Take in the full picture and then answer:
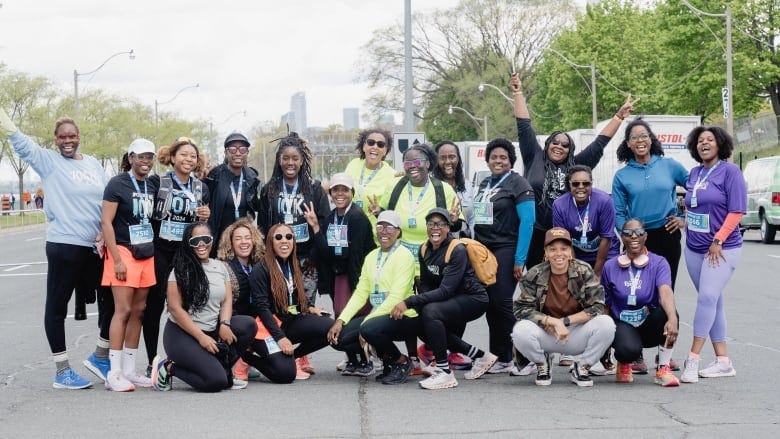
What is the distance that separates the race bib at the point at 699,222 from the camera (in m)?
8.09

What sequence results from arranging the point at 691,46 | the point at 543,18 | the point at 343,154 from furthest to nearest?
1. the point at 343,154
2. the point at 543,18
3. the point at 691,46

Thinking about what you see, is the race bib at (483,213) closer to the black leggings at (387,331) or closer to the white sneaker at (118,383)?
the black leggings at (387,331)

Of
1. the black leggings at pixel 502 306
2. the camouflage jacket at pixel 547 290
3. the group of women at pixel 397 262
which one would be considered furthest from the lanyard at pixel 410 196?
the camouflage jacket at pixel 547 290

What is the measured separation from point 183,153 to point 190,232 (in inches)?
27.2

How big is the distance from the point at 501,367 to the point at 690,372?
1.56 meters

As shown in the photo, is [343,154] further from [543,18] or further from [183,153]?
[183,153]

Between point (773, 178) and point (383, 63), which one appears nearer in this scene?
point (773, 178)

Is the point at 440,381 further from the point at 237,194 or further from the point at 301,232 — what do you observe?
the point at 237,194

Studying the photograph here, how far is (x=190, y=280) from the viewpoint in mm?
7883

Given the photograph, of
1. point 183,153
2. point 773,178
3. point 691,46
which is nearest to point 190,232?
point 183,153

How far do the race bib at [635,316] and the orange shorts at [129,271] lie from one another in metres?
3.76

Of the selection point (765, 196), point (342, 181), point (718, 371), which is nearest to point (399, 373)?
point (342, 181)

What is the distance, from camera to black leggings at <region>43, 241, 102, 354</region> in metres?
7.95

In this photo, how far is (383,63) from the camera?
71.6 metres
